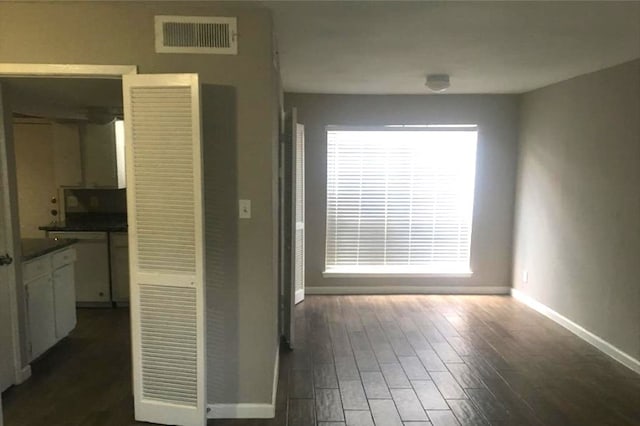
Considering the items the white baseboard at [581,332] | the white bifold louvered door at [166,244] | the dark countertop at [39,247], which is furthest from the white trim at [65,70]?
the white baseboard at [581,332]

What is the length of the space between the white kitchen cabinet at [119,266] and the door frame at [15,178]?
154cm

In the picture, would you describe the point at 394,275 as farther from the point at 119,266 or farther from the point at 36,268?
the point at 36,268

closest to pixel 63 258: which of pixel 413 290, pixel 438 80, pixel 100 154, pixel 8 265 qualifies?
pixel 8 265

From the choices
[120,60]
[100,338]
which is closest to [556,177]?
[120,60]

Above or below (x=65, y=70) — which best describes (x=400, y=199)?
below

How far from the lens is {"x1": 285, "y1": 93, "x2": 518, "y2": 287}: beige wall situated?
520cm

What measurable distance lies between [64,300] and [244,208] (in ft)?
7.42

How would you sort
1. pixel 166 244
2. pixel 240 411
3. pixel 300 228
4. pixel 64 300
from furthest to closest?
pixel 300 228, pixel 64 300, pixel 240 411, pixel 166 244

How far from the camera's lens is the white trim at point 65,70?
2.44 metres

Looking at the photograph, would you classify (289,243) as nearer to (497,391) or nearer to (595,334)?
A: (497,391)

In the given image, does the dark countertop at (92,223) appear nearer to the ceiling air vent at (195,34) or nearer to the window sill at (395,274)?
the window sill at (395,274)

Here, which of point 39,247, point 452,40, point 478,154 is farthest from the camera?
point 478,154

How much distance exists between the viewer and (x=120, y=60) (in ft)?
8.19

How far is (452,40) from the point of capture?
116 inches
